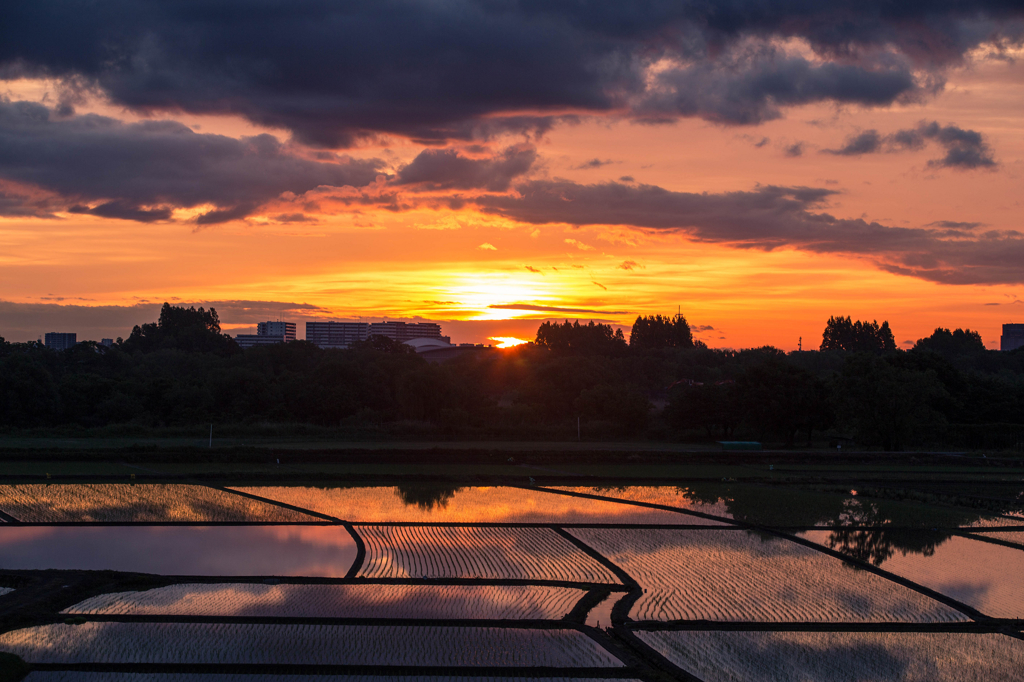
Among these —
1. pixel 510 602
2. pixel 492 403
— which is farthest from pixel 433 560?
pixel 492 403

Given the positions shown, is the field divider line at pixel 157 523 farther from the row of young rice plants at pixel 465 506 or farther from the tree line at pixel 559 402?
the tree line at pixel 559 402

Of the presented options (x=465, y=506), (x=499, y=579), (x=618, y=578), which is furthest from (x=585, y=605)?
(x=465, y=506)

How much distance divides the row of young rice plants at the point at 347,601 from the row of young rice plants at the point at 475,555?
1.01 meters

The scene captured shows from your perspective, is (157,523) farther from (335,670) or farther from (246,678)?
(335,670)

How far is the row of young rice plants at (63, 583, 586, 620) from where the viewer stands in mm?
12633

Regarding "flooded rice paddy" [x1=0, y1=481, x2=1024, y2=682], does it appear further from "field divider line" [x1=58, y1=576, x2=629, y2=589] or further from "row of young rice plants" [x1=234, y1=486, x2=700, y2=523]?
"row of young rice plants" [x1=234, y1=486, x2=700, y2=523]

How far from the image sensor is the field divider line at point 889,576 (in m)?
13.4

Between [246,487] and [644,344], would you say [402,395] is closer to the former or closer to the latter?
[246,487]

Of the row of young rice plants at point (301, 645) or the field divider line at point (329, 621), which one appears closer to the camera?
the row of young rice plants at point (301, 645)

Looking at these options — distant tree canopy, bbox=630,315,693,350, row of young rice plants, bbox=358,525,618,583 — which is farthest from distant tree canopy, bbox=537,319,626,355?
row of young rice plants, bbox=358,525,618,583

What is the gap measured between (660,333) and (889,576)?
4109 inches

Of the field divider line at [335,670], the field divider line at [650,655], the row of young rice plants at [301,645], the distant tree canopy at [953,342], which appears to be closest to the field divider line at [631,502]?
the field divider line at [650,655]

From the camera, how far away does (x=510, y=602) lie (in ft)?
44.4

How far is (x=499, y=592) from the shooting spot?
14164mm
